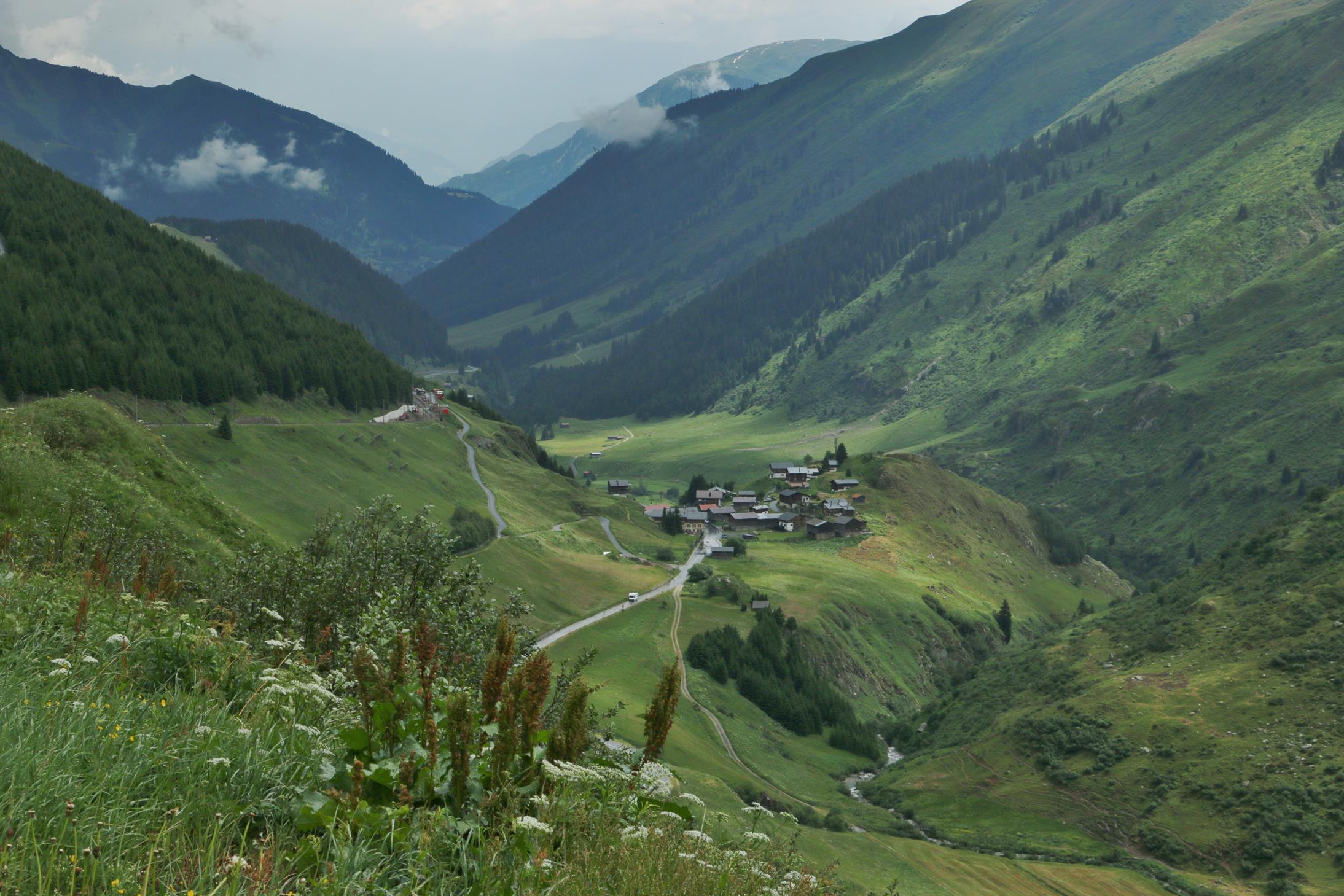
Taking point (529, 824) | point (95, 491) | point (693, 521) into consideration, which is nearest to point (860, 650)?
point (693, 521)

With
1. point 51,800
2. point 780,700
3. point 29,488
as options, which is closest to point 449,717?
point 51,800

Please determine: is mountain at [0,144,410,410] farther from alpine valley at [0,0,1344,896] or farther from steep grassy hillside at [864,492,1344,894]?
steep grassy hillside at [864,492,1344,894]

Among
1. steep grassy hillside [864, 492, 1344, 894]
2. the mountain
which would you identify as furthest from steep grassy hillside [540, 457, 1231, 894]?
the mountain

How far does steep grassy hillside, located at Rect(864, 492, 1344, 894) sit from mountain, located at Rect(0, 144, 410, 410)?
96.4 m

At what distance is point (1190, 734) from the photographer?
86.6m

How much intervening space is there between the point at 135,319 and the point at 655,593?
7793 centimetres

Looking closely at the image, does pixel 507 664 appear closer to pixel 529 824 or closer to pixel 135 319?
pixel 529 824

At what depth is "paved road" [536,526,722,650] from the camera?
98.9 meters

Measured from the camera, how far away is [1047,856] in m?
78.4

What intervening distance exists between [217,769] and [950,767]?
100482 millimetres

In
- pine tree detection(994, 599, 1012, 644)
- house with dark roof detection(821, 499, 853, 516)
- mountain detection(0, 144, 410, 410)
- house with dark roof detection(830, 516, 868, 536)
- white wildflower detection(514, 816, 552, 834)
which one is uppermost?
mountain detection(0, 144, 410, 410)

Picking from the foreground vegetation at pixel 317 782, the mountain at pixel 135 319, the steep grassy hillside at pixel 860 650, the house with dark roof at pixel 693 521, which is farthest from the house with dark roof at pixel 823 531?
the foreground vegetation at pixel 317 782

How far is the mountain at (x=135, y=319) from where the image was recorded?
106812mm

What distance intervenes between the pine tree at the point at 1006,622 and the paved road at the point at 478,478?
8409cm
